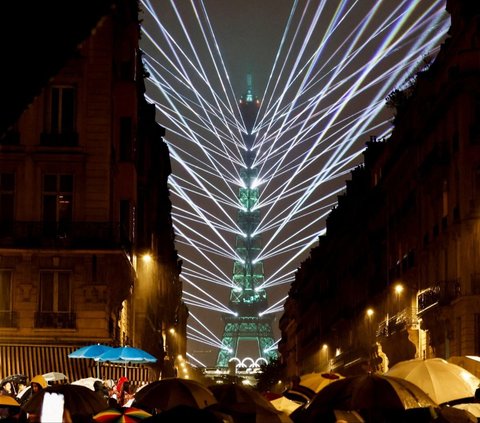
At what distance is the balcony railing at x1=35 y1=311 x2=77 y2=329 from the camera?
4191 centimetres

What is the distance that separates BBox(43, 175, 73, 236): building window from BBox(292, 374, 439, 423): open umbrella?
2827 cm

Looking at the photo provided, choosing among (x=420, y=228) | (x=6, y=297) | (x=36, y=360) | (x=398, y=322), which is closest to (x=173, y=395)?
(x=36, y=360)

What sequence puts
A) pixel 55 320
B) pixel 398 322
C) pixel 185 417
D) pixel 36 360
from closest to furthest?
pixel 185 417 < pixel 36 360 < pixel 55 320 < pixel 398 322

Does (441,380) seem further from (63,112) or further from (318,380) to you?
(63,112)

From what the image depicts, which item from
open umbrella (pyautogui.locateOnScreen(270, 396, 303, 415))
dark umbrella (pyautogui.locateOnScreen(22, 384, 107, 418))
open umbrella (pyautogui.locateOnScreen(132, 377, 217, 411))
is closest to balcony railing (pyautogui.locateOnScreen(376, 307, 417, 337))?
open umbrella (pyautogui.locateOnScreen(270, 396, 303, 415))

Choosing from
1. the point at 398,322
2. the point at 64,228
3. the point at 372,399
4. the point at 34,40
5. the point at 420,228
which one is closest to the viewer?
the point at 34,40

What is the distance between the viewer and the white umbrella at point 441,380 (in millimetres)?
18234

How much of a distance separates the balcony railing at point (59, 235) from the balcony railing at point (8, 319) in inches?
90.0

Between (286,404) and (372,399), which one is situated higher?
(286,404)

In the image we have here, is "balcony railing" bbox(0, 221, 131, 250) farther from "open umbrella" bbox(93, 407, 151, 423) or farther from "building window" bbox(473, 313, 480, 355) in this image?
"open umbrella" bbox(93, 407, 151, 423)

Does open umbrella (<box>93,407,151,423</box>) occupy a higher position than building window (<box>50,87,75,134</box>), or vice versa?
building window (<box>50,87,75,134</box>)

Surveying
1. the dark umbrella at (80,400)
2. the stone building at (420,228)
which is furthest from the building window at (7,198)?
the dark umbrella at (80,400)

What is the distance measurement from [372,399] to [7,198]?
2968 cm

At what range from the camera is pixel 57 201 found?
140 feet
